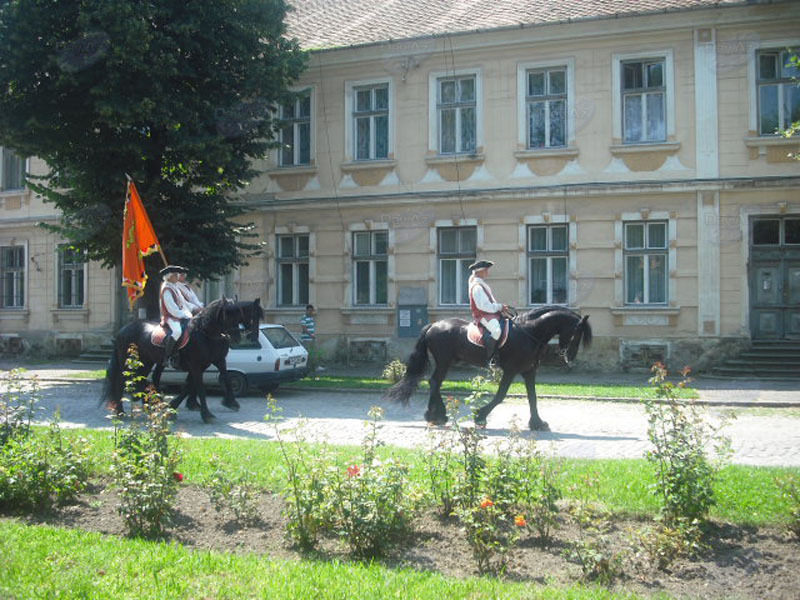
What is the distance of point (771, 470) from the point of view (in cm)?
779

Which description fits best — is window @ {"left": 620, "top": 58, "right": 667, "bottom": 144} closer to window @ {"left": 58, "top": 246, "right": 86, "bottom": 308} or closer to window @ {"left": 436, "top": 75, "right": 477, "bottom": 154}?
window @ {"left": 436, "top": 75, "right": 477, "bottom": 154}

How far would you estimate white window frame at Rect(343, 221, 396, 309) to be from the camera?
2289cm

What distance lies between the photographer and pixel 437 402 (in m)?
12.5

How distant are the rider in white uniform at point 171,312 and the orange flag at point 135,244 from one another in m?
3.46

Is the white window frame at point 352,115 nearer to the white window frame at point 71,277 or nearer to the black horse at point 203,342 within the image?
the black horse at point 203,342

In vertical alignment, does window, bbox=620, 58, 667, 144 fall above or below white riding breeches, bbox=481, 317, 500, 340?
above

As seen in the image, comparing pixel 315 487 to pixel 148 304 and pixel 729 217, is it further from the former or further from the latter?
pixel 729 217

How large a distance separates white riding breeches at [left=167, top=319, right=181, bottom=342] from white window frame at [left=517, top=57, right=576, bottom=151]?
12.1m

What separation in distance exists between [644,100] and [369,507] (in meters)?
18.2

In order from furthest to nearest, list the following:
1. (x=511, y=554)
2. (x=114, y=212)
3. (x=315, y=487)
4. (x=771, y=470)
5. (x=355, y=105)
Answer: (x=355, y=105)
(x=114, y=212)
(x=771, y=470)
(x=315, y=487)
(x=511, y=554)

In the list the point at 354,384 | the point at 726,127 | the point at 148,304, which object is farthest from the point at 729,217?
the point at 148,304

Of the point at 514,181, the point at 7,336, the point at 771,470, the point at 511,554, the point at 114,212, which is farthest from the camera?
the point at 7,336

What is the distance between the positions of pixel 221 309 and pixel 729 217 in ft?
44.4

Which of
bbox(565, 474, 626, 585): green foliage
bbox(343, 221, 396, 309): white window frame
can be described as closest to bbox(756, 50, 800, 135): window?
bbox(343, 221, 396, 309): white window frame
